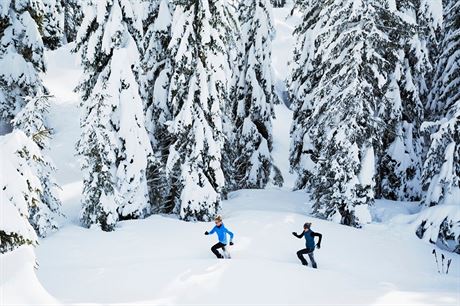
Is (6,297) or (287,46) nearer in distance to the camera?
(6,297)

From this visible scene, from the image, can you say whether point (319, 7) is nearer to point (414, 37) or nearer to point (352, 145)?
point (414, 37)

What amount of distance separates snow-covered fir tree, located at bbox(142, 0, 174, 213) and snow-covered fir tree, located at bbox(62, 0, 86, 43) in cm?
1779

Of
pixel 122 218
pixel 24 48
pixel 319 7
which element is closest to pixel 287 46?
pixel 319 7

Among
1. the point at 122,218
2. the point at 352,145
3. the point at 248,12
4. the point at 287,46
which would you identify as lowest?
the point at 122,218

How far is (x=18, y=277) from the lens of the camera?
5.57 metres

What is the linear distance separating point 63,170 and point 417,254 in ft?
58.2

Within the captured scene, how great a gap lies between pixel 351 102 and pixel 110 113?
8.24m

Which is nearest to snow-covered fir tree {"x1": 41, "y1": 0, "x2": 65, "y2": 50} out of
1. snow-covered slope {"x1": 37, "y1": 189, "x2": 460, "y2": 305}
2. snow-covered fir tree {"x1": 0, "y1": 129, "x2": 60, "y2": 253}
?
snow-covered slope {"x1": 37, "y1": 189, "x2": 460, "y2": 305}

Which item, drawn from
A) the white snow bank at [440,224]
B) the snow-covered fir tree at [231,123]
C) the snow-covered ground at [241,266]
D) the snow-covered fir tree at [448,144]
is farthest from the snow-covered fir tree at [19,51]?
the white snow bank at [440,224]

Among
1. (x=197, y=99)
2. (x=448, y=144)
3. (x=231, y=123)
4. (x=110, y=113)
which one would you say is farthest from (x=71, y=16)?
(x=448, y=144)

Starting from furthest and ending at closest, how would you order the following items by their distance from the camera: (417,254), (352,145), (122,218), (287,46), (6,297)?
(287,46) < (122,218) < (352,145) < (417,254) < (6,297)

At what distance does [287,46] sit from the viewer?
172ft

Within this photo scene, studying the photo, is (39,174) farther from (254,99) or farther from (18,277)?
(254,99)

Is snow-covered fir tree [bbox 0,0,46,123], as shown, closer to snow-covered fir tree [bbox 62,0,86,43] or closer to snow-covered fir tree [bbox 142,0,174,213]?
snow-covered fir tree [bbox 142,0,174,213]
